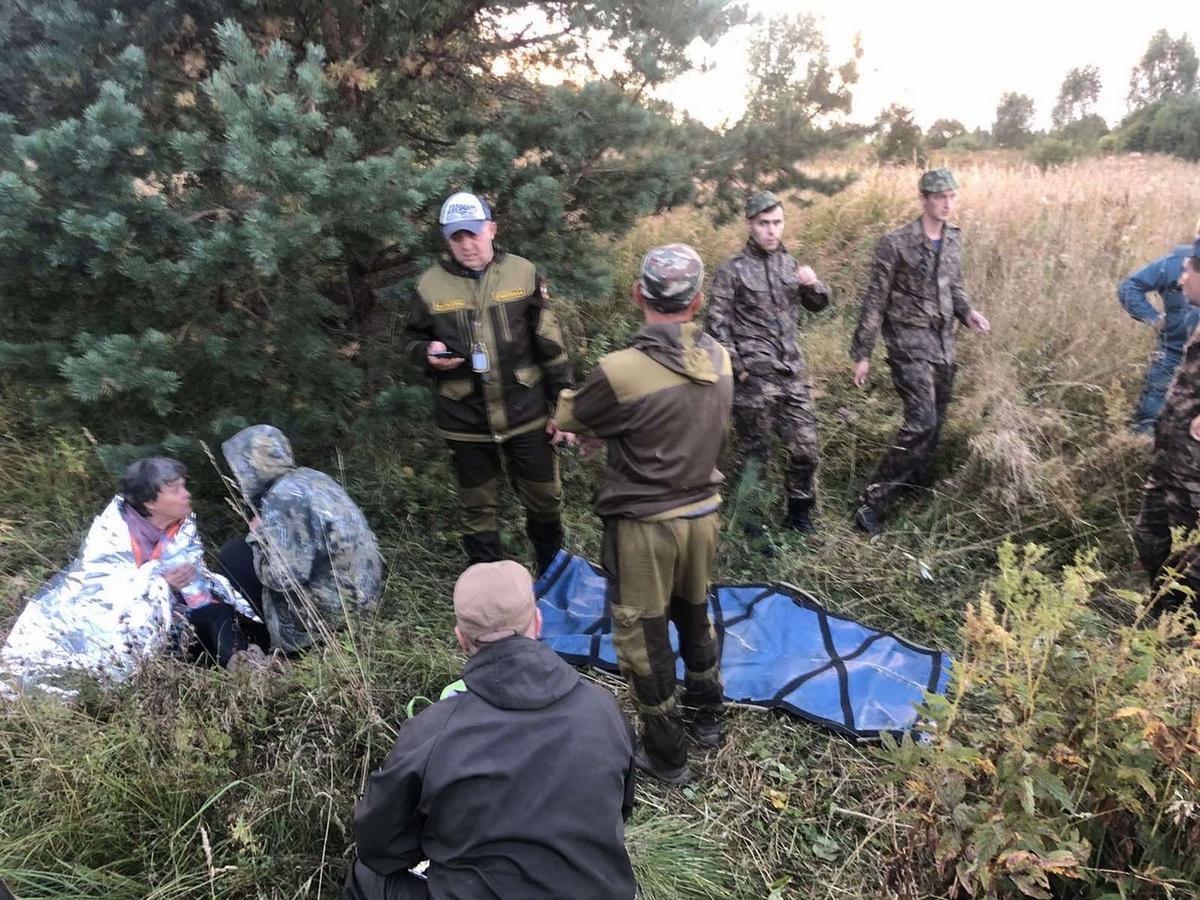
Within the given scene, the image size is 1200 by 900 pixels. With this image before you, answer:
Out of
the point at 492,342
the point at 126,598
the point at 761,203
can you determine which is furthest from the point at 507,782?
the point at 761,203

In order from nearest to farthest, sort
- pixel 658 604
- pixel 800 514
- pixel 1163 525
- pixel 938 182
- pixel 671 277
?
1. pixel 671 277
2. pixel 658 604
3. pixel 1163 525
4. pixel 938 182
5. pixel 800 514

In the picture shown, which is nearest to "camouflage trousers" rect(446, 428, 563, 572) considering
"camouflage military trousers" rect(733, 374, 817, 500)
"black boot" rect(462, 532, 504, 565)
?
"black boot" rect(462, 532, 504, 565)

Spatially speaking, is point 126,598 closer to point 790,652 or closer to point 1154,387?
point 790,652

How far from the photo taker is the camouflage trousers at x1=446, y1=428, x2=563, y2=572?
3625 mm

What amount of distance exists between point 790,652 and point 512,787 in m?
2.19

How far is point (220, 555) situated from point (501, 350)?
5.32 ft

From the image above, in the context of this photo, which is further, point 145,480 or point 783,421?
point 783,421

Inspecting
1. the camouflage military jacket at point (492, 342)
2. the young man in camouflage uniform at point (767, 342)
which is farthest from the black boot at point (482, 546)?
the young man in camouflage uniform at point (767, 342)

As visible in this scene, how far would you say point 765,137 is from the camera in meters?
4.16

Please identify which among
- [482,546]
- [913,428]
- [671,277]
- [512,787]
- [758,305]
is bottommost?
[482,546]

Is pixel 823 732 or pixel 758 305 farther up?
pixel 758 305

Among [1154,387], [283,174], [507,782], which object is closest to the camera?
[507,782]

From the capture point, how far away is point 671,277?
7.36 ft

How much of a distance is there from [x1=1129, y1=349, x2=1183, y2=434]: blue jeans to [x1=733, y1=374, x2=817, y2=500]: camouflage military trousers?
1.99 meters
